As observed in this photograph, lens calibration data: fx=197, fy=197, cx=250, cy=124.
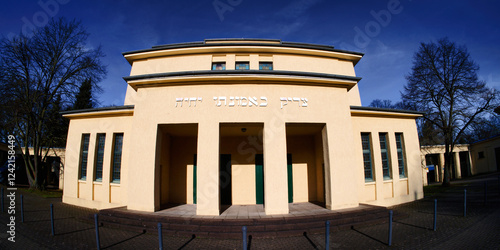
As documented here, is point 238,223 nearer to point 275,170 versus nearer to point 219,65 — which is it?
point 275,170

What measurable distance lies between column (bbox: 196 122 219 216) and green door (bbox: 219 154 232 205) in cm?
238

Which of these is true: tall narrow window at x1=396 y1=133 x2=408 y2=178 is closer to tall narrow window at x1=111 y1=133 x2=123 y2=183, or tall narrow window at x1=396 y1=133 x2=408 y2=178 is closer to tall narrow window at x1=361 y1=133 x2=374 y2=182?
tall narrow window at x1=361 y1=133 x2=374 y2=182

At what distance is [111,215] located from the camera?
27.3ft

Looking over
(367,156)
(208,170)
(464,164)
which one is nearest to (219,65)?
(208,170)

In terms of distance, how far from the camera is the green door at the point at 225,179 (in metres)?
10.9

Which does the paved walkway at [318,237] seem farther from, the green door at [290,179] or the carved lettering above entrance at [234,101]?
the carved lettering above entrance at [234,101]

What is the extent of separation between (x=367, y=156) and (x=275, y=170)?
6.12 metres

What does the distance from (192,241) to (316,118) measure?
7.03m

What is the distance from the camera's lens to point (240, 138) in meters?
11.7

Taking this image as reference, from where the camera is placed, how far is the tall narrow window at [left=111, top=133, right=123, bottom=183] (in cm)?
1078

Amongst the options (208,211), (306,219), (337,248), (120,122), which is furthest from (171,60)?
(337,248)

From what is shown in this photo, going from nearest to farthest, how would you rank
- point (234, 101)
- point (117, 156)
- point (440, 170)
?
point (234, 101), point (117, 156), point (440, 170)

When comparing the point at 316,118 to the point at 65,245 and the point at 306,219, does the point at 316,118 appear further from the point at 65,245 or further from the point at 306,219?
the point at 65,245

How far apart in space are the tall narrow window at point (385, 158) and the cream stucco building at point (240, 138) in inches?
2.3
